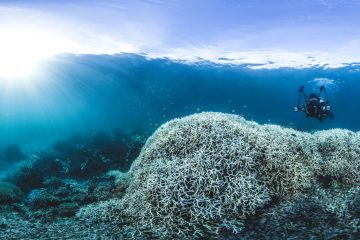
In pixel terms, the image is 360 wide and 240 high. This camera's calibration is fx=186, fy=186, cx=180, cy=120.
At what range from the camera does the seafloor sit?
3.71 metres

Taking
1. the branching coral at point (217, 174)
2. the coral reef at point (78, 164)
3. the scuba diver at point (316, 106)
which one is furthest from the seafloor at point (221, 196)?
the coral reef at point (78, 164)

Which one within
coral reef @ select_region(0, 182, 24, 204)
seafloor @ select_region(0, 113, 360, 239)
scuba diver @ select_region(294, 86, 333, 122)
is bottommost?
coral reef @ select_region(0, 182, 24, 204)

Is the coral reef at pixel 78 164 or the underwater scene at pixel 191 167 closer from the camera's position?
the underwater scene at pixel 191 167

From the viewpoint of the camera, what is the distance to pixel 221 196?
14.1 ft

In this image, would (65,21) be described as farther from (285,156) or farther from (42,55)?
(285,156)

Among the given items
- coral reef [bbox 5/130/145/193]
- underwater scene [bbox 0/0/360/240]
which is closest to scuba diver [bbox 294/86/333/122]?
underwater scene [bbox 0/0/360/240]

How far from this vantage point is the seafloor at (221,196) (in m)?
3.71

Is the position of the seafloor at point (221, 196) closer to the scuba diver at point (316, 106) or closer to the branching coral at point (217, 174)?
the branching coral at point (217, 174)

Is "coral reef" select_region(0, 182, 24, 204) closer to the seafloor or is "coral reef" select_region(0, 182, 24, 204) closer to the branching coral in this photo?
the seafloor

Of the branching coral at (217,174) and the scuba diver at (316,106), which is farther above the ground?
the scuba diver at (316,106)

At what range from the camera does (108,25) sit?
14320mm

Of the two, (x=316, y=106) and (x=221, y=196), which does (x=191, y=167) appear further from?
(x=316, y=106)

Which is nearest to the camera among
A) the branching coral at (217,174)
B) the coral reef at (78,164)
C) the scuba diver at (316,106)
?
the branching coral at (217,174)

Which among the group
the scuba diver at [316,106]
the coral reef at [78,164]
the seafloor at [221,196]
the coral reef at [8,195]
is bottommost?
the coral reef at [78,164]
